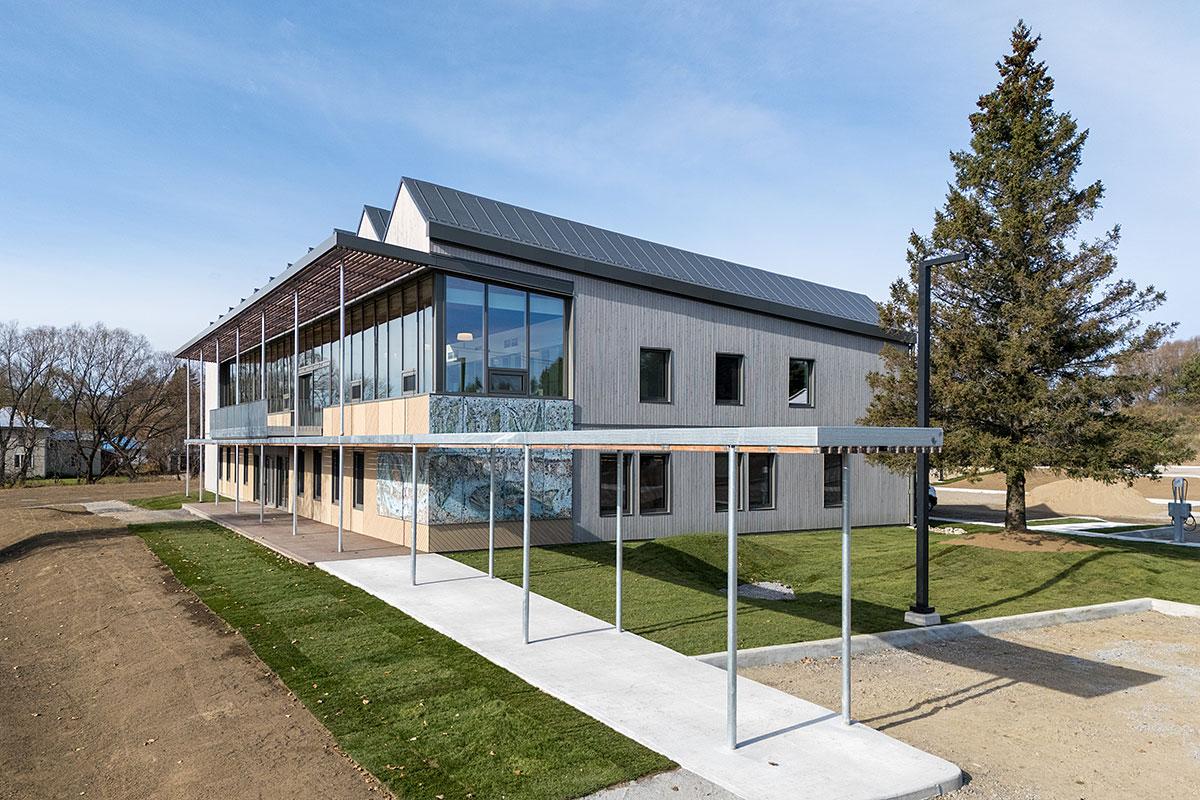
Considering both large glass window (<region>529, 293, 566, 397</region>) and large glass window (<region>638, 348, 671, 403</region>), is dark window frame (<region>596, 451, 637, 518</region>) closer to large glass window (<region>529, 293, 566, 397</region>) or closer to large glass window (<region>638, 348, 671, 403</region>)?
large glass window (<region>638, 348, 671, 403</region>)

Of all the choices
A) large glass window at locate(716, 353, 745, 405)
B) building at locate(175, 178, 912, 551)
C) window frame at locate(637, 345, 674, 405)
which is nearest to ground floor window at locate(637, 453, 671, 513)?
building at locate(175, 178, 912, 551)

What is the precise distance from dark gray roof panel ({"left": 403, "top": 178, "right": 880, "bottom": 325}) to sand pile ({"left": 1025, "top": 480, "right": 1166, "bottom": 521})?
12.6 metres

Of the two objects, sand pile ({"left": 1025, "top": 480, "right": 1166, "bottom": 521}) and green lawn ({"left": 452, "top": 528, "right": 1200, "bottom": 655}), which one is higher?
green lawn ({"left": 452, "top": 528, "right": 1200, "bottom": 655})

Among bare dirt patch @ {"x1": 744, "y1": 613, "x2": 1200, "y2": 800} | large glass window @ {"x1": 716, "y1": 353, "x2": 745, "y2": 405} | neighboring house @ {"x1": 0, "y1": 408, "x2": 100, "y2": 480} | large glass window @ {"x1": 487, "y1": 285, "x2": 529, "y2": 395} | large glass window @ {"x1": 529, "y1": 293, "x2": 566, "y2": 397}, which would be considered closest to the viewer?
bare dirt patch @ {"x1": 744, "y1": 613, "x2": 1200, "y2": 800}

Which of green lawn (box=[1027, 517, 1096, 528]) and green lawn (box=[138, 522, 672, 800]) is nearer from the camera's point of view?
green lawn (box=[138, 522, 672, 800])

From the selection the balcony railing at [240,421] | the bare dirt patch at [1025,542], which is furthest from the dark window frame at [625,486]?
the balcony railing at [240,421]

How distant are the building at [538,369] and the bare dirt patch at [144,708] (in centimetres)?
570

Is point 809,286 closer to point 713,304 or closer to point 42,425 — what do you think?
point 713,304

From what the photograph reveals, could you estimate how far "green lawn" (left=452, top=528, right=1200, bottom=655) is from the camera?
421 inches

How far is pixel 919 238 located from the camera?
63.6ft

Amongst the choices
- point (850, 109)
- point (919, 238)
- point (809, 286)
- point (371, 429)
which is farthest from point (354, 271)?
point (809, 286)

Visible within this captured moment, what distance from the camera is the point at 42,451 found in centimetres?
6053

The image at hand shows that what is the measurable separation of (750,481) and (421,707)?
51.4 ft

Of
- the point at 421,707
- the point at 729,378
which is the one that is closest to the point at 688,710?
the point at 421,707
